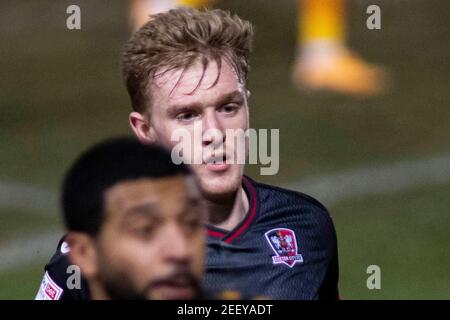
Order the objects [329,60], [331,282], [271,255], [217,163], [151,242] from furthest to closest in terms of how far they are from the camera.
Answer: [329,60]
[331,282]
[271,255]
[217,163]
[151,242]

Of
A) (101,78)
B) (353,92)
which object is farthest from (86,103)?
(353,92)

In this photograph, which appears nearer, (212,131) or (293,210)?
(212,131)

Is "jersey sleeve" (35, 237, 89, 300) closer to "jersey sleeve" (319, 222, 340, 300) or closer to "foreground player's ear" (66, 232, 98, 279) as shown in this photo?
"jersey sleeve" (319, 222, 340, 300)

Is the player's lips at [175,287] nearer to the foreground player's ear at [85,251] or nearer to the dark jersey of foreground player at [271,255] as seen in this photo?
the foreground player's ear at [85,251]

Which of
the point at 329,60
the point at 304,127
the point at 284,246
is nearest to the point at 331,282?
the point at 284,246

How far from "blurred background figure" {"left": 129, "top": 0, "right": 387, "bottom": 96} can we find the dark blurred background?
11cm

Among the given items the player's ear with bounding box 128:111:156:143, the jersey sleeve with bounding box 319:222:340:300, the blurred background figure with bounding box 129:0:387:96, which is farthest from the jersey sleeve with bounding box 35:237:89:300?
the blurred background figure with bounding box 129:0:387:96

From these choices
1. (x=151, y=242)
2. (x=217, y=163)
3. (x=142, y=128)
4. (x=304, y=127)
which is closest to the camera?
(x=151, y=242)

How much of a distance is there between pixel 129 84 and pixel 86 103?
6.22m

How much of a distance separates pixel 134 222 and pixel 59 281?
1420mm

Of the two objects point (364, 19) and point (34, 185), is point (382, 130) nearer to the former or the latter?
point (364, 19)

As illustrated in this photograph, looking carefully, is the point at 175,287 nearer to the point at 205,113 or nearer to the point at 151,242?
the point at 151,242

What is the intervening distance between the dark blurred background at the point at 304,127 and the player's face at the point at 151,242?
450 cm

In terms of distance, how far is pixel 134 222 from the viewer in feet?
8.89
